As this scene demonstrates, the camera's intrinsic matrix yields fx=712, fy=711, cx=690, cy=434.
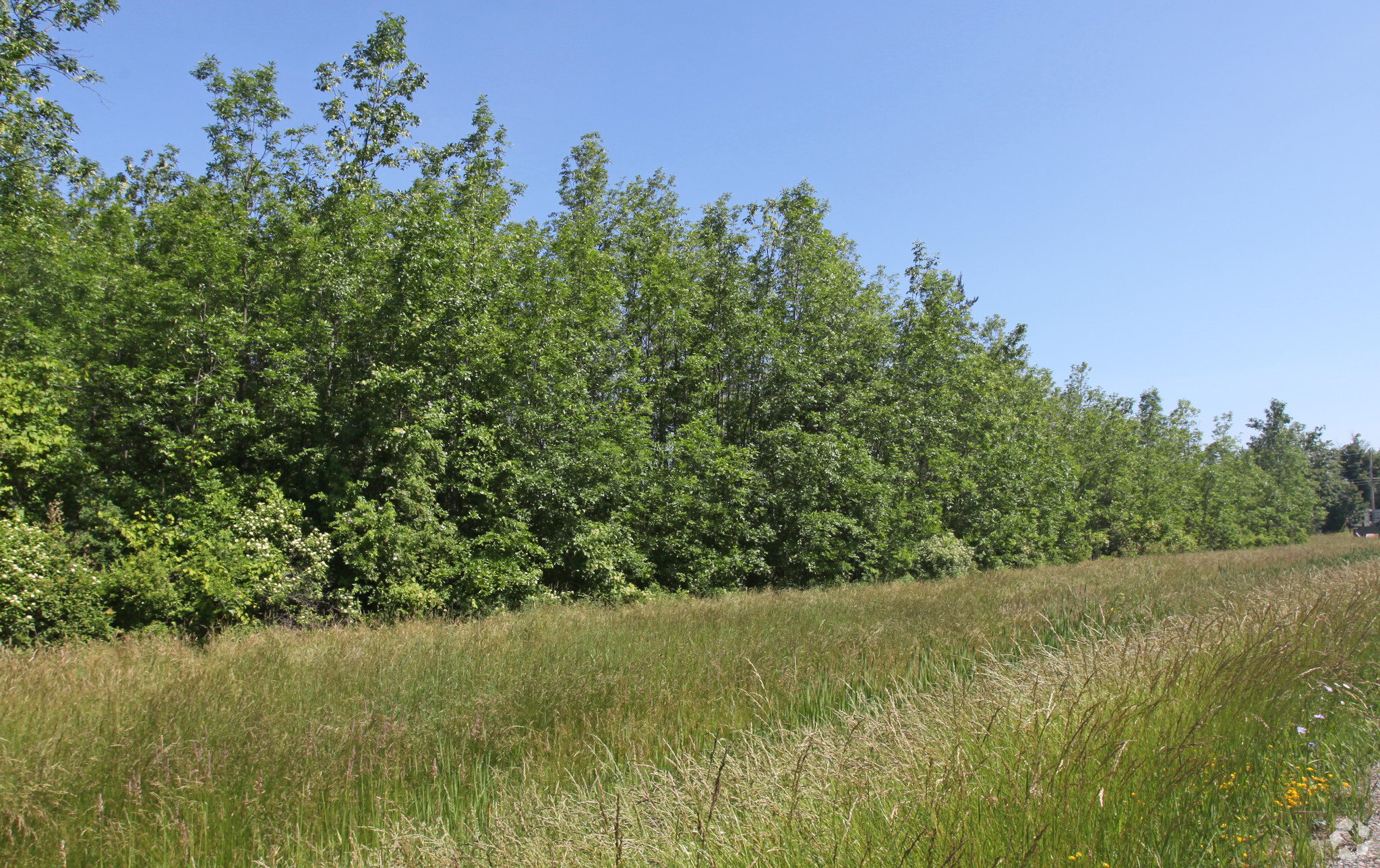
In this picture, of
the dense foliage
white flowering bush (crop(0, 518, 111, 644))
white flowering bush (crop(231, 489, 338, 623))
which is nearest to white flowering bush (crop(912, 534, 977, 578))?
the dense foliage

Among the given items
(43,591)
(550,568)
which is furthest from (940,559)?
(43,591)

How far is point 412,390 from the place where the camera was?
1266 cm

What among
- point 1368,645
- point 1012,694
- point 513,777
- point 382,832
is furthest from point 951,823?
point 1368,645

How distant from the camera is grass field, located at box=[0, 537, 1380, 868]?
130 inches

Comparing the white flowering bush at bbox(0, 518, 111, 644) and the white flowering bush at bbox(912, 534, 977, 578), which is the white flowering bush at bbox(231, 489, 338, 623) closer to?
the white flowering bush at bbox(0, 518, 111, 644)

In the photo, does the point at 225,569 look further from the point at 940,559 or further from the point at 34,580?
the point at 940,559

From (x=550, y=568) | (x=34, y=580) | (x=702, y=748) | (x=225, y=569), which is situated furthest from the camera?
(x=550, y=568)

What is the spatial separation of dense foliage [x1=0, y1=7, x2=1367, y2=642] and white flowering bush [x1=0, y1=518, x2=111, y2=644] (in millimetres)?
45

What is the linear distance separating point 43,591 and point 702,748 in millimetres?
9112

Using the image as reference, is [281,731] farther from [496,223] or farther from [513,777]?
[496,223]

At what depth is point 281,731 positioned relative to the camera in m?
5.11

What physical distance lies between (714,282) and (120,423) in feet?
43.9

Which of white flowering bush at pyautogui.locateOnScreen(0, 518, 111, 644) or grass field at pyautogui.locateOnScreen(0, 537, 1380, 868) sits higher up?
white flowering bush at pyautogui.locateOnScreen(0, 518, 111, 644)

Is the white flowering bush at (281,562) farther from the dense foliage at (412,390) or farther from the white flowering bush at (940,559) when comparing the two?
the white flowering bush at (940,559)
